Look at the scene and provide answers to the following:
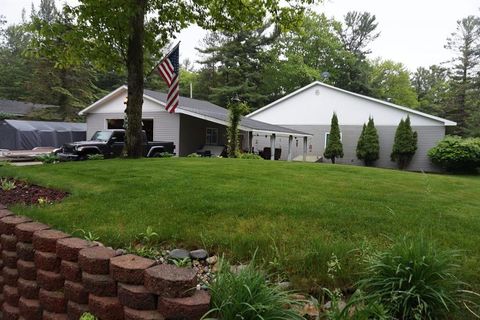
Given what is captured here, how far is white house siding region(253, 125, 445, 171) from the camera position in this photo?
19953mm

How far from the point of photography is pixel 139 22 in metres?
9.66

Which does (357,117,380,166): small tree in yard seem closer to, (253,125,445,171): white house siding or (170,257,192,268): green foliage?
(253,125,445,171): white house siding

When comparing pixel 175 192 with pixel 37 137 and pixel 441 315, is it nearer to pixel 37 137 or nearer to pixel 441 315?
pixel 441 315

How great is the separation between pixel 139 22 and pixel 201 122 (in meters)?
9.94

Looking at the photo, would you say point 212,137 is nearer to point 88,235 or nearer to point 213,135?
point 213,135

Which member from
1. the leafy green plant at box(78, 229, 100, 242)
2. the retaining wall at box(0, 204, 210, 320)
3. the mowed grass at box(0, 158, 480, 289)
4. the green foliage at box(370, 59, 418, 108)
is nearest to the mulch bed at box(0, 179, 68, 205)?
the mowed grass at box(0, 158, 480, 289)

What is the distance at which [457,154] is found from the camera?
1786cm

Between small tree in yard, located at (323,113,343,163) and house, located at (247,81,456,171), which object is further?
small tree in yard, located at (323,113,343,163)

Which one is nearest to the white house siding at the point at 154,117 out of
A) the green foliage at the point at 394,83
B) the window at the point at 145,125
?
the window at the point at 145,125

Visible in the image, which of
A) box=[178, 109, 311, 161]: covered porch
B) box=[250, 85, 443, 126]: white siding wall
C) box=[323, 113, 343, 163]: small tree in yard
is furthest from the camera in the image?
box=[323, 113, 343, 163]: small tree in yard

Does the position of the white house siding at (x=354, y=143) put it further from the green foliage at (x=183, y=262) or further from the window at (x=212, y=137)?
the green foliage at (x=183, y=262)

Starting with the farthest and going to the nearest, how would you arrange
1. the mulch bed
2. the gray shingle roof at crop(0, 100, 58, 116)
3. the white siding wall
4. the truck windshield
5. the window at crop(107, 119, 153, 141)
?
the gray shingle roof at crop(0, 100, 58, 116) → the white siding wall → the window at crop(107, 119, 153, 141) → the truck windshield → the mulch bed

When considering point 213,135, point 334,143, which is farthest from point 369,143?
point 213,135

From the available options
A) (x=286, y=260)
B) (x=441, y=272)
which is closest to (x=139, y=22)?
(x=286, y=260)
